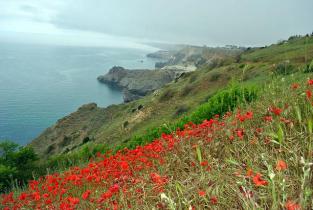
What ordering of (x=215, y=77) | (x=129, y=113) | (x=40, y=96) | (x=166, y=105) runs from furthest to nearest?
(x=40, y=96)
(x=129, y=113)
(x=215, y=77)
(x=166, y=105)

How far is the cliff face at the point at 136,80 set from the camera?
433 feet

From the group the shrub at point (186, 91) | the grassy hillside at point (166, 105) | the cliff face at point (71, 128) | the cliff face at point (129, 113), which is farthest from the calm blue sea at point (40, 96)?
the shrub at point (186, 91)

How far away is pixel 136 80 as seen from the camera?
470 ft

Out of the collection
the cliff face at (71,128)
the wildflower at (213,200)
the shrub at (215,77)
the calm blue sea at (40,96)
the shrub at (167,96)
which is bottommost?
the calm blue sea at (40,96)

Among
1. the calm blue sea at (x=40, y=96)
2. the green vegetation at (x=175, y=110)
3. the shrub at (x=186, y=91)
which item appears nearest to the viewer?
the green vegetation at (x=175, y=110)

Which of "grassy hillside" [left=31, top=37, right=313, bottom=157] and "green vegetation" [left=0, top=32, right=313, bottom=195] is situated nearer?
"green vegetation" [left=0, top=32, right=313, bottom=195]

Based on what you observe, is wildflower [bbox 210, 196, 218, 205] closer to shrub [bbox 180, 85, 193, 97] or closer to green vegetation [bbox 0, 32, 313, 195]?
green vegetation [bbox 0, 32, 313, 195]

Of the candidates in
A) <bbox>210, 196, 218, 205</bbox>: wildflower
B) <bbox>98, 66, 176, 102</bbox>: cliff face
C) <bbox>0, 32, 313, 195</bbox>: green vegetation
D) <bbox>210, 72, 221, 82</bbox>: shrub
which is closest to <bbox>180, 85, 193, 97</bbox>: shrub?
<bbox>0, 32, 313, 195</bbox>: green vegetation

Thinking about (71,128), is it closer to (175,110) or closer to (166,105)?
(166,105)

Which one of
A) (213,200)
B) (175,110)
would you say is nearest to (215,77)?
(175,110)

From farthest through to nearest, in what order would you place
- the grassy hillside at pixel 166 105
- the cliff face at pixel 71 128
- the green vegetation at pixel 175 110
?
the cliff face at pixel 71 128
the grassy hillside at pixel 166 105
the green vegetation at pixel 175 110

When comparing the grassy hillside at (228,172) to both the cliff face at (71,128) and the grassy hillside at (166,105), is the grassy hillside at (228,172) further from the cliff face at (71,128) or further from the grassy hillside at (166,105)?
the cliff face at (71,128)

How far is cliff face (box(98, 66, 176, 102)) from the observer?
132 meters

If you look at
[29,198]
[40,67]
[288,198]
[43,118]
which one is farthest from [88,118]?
[40,67]
